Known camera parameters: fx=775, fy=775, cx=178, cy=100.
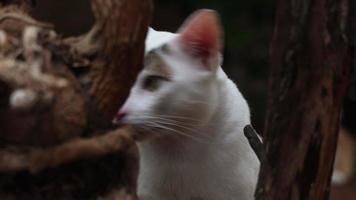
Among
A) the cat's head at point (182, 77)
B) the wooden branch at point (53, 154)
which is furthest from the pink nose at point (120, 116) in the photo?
the wooden branch at point (53, 154)

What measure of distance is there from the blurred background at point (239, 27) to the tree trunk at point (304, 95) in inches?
79.5

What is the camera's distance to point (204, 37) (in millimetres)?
1080

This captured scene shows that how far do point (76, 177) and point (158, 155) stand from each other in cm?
58

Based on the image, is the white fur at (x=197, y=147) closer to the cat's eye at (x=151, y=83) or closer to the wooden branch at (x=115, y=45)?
the cat's eye at (x=151, y=83)

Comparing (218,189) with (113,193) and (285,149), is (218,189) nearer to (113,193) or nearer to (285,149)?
(285,149)

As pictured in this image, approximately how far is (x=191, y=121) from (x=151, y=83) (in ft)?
0.32

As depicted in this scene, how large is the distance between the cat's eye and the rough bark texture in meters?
0.42

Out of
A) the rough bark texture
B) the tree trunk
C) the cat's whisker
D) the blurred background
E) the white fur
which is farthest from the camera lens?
the blurred background

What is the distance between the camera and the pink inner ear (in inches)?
40.7

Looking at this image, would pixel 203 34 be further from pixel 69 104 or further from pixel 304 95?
pixel 69 104

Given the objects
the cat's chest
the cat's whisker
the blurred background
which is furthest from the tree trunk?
the blurred background

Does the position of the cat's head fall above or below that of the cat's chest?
above

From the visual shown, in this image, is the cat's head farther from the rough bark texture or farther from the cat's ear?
the rough bark texture

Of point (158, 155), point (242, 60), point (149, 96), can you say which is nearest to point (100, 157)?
point (149, 96)
